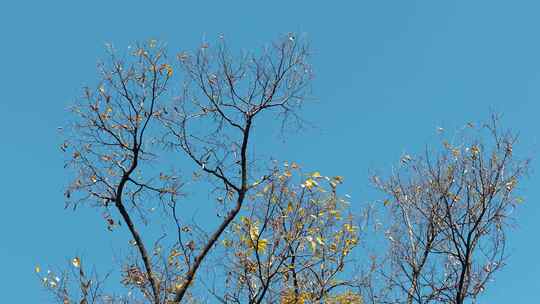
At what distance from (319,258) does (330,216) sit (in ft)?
2.50

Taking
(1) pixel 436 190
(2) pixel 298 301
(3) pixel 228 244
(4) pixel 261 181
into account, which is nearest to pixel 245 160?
(4) pixel 261 181

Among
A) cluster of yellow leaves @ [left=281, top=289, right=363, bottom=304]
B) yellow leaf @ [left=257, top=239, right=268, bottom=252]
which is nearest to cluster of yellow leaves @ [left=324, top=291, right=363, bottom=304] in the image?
cluster of yellow leaves @ [left=281, top=289, right=363, bottom=304]

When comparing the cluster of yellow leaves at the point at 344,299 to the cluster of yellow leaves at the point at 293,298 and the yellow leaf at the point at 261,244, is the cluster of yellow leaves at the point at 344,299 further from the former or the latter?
the yellow leaf at the point at 261,244

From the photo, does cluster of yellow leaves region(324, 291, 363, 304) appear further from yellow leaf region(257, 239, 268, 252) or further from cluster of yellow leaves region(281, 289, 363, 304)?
yellow leaf region(257, 239, 268, 252)

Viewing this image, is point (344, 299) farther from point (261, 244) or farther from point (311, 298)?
point (261, 244)

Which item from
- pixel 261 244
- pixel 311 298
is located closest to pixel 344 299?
pixel 311 298

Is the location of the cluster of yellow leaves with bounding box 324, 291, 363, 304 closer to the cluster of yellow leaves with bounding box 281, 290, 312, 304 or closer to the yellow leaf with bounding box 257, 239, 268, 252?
the cluster of yellow leaves with bounding box 281, 290, 312, 304

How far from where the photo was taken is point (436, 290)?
45.7 ft

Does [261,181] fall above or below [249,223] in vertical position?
above

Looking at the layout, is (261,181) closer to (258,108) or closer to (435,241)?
(258,108)

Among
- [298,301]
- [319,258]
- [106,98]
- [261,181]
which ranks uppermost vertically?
[106,98]

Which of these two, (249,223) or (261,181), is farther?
(261,181)

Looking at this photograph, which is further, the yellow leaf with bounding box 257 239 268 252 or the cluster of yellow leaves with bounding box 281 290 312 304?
the cluster of yellow leaves with bounding box 281 290 312 304

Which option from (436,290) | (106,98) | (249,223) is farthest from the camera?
(436,290)
